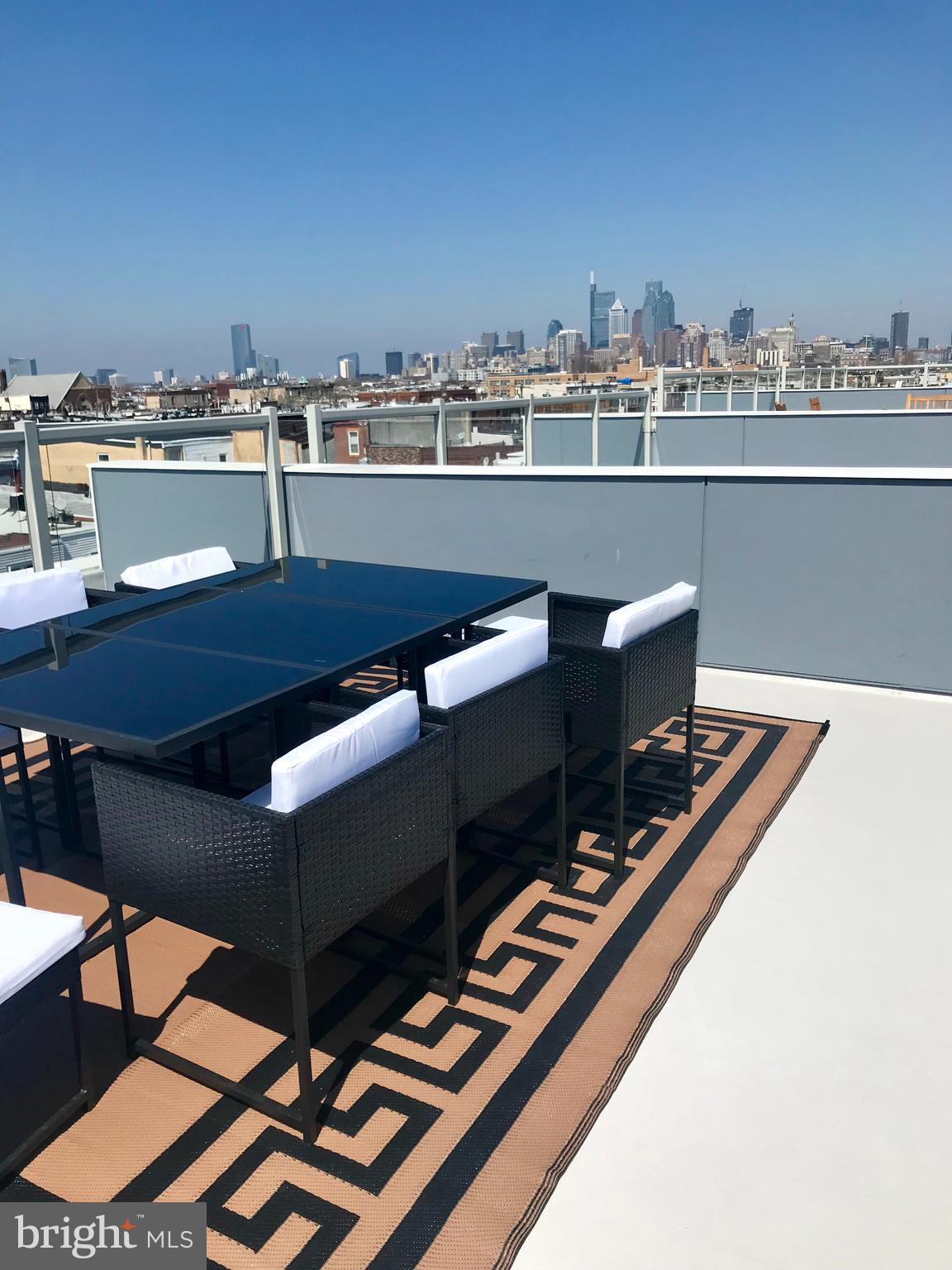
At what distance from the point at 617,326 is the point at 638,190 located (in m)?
122

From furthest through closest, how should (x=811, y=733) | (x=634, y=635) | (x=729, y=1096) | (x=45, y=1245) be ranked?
(x=811, y=733) < (x=634, y=635) < (x=729, y=1096) < (x=45, y=1245)

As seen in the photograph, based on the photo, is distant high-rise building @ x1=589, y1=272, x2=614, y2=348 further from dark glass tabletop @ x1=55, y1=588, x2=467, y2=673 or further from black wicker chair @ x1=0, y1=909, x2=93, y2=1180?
black wicker chair @ x1=0, y1=909, x2=93, y2=1180

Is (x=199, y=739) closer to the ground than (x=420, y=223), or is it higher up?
closer to the ground

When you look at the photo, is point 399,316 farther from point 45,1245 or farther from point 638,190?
point 45,1245

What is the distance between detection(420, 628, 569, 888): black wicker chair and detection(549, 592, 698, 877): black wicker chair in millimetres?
136

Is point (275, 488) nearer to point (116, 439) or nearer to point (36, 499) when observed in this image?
point (116, 439)

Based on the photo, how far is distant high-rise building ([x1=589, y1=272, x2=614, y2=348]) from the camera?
169500 millimetres

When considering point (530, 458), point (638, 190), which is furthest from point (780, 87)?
point (530, 458)

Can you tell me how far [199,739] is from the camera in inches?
79.2

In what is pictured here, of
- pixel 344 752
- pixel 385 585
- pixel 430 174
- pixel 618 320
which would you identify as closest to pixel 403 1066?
pixel 344 752

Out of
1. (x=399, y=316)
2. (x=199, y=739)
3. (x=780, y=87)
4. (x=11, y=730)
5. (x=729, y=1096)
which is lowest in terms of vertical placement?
(x=729, y=1096)

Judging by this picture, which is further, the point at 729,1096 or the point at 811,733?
the point at 811,733

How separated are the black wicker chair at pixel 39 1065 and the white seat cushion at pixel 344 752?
520 millimetres

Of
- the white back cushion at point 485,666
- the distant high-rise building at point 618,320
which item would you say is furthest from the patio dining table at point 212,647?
the distant high-rise building at point 618,320
